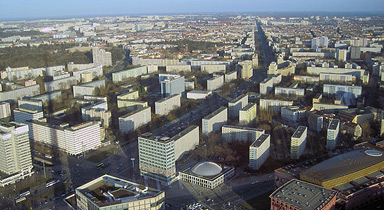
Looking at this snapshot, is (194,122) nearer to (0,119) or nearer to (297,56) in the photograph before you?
(0,119)

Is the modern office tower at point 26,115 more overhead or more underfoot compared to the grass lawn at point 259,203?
more overhead

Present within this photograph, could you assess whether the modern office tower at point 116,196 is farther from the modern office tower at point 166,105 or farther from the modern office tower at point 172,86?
the modern office tower at point 172,86

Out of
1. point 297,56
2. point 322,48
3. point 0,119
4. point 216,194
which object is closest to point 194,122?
point 216,194

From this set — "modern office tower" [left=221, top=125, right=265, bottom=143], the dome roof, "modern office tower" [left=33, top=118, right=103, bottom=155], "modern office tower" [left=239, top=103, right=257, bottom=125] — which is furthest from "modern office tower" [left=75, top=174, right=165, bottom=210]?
"modern office tower" [left=239, top=103, right=257, bottom=125]

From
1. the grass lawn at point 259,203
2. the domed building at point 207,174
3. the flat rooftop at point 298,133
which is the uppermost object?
the flat rooftop at point 298,133

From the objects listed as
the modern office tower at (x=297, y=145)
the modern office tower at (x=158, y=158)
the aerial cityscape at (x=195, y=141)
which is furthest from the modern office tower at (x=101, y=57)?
the modern office tower at (x=297, y=145)

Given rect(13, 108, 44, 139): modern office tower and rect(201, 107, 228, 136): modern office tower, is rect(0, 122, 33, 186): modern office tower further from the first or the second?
rect(201, 107, 228, 136): modern office tower

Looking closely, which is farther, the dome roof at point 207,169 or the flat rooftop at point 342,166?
the dome roof at point 207,169
